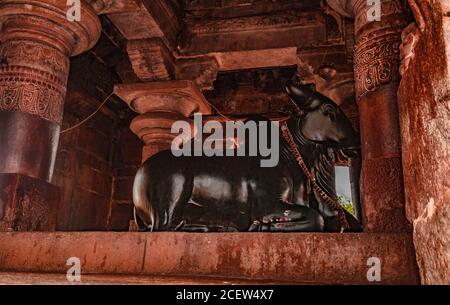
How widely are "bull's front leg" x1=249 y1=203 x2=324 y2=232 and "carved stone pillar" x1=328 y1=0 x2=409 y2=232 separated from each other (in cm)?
30

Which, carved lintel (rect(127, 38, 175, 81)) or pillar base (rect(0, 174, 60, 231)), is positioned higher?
carved lintel (rect(127, 38, 175, 81))

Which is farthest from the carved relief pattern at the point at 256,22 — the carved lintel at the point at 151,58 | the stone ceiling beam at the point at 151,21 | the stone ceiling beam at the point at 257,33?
the carved lintel at the point at 151,58

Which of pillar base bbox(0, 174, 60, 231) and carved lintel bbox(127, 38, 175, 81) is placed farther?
carved lintel bbox(127, 38, 175, 81)

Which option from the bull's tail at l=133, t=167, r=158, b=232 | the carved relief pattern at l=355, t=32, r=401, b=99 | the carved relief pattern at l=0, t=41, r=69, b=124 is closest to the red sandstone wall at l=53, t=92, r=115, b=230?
the carved relief pattern at l=0, t=41, r=69, b=124

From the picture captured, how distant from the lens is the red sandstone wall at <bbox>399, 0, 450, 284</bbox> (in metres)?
1.52

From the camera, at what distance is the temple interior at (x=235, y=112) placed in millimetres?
1834

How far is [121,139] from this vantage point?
8.52 metres

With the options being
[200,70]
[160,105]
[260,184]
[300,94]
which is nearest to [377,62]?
[300,94]

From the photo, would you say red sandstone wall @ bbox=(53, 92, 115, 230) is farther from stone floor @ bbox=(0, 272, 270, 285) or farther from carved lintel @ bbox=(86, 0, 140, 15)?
stone floor @ bbox=(0, 272, 270, 285)

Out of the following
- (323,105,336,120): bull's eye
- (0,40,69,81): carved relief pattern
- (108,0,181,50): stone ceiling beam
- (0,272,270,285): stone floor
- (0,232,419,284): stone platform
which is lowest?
(0,272,270,285): stone floor

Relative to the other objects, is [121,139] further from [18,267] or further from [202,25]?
[18,267]

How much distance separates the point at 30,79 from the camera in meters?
3.37

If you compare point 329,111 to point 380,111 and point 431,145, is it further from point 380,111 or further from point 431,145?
point 431,145
